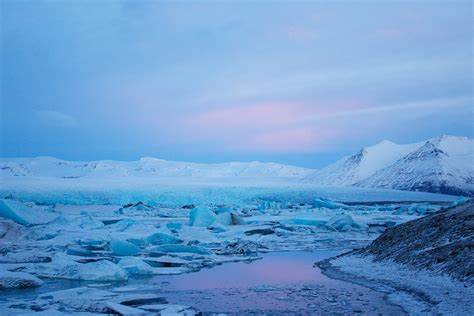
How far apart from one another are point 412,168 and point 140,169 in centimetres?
5309

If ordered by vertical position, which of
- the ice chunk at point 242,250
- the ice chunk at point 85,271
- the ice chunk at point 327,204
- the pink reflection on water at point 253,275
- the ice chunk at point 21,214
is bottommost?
the pink reflection on water at point 253,275

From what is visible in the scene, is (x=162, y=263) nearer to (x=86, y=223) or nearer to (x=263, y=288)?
(x=263, y=288)

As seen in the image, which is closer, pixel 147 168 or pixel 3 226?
pixel 3 226

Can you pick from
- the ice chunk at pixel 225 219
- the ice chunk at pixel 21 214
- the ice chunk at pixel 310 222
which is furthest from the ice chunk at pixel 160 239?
the ice chunk at pixel 310 222

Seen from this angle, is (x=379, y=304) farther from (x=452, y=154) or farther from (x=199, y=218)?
(x=452, y=154)

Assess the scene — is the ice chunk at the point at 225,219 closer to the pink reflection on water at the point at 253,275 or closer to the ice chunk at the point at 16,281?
the pink reflection on water at the point at 253,275

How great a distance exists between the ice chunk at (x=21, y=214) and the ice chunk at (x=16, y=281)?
8.14m

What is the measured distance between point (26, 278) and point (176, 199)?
31903 mm

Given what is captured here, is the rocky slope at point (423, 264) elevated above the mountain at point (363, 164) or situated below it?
below

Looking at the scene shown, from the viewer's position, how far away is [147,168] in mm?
102812

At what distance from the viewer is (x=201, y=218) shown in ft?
51.2

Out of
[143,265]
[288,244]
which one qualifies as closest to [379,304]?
[143,265]

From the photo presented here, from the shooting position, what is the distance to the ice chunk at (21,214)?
13.9 meters

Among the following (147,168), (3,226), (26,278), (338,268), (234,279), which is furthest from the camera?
(147,168)
